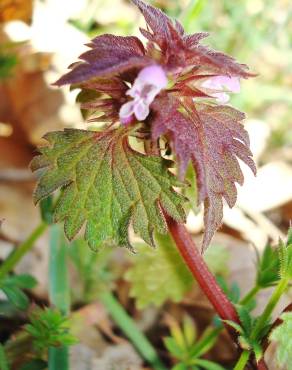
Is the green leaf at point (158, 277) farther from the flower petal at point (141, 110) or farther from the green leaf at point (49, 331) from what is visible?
the flower petal at point (141, 110)

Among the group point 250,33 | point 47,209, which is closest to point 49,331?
point 47,209

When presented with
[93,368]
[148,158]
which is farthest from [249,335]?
[93,368]

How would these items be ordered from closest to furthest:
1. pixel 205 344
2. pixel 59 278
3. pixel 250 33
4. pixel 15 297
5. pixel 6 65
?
pixel 15 297
pixel 205 344
pixel 59 278
pixel 6 65
pixel 250 33

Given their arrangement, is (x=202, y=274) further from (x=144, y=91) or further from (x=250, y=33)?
(x=250, y=33)

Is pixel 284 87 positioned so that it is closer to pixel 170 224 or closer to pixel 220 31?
pixel 220 31

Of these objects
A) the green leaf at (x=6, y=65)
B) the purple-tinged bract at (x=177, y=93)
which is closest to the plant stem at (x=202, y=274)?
the purple-tinged bract at (x=177, y=93)
